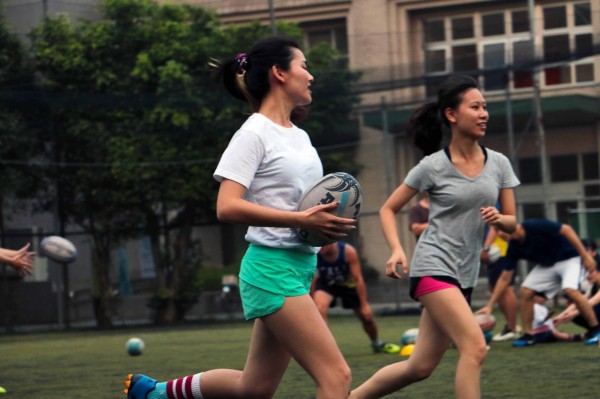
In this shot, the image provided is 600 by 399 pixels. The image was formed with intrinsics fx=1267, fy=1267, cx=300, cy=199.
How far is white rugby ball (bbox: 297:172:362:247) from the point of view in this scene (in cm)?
492

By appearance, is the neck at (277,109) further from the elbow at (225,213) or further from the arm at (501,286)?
the arm at (501,286)

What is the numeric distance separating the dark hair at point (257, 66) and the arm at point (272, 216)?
0.52 metres

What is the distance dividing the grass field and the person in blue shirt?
356 millimetres

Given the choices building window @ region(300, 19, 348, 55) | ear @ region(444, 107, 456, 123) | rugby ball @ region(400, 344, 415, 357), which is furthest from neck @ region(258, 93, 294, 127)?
building window @ region(300, 19, 348, 55)

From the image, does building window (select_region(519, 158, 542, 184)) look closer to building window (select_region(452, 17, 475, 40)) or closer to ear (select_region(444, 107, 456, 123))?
building window (select_region(452, 17, 475, 40))

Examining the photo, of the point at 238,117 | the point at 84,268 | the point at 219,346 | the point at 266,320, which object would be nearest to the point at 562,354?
the point at 219,346

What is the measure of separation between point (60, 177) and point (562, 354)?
558 inches

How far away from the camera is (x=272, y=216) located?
4.80m

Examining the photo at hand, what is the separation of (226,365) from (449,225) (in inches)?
243

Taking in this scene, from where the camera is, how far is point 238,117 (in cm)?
2389

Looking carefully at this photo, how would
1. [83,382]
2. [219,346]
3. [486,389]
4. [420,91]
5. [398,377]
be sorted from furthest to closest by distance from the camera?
[420,91]
[219,346]
[83,382]
[486,389]
[398,377]

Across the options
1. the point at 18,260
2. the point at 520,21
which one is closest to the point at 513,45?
the point at 520,21

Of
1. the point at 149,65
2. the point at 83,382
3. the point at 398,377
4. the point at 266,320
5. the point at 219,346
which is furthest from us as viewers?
the point at 149,65

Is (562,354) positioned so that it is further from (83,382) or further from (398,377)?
(398,377)
